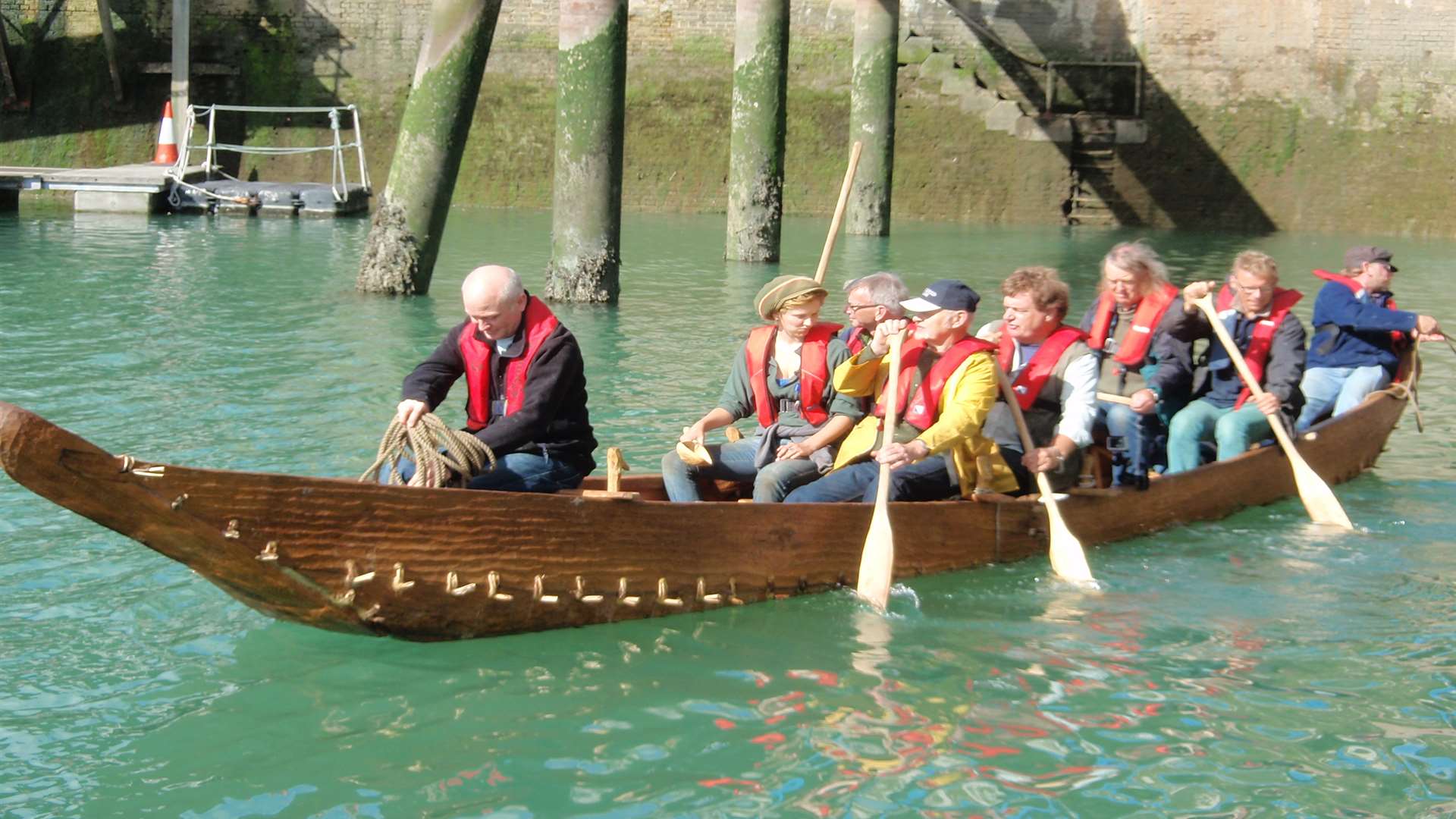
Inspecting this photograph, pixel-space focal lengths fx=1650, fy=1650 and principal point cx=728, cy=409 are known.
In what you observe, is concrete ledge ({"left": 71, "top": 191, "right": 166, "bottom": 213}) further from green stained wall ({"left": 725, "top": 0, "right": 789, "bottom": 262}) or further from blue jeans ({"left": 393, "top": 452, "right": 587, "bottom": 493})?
blue jeans ({"left": 393, "top": 452, "right": 587, "bottom": 493})

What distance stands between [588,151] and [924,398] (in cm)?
707

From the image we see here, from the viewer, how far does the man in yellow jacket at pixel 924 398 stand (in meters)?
6.23

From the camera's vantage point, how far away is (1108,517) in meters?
7.08

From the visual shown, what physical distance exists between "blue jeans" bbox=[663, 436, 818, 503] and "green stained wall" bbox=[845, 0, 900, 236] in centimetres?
1304

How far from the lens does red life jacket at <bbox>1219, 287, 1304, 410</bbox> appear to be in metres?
7.98

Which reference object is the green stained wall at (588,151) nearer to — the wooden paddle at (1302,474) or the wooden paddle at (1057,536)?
the wooden paddle at (1302,474)

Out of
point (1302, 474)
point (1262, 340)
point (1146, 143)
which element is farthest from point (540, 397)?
point (1146, 143)

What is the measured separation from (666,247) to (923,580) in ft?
41.1

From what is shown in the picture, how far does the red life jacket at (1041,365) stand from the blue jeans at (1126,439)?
475 mm

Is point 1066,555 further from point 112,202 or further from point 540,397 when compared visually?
point 112,202

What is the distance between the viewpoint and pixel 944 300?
20.5 ft

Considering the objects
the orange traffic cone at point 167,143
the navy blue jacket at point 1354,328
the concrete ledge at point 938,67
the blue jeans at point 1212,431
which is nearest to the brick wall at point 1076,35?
the concrete ledge at point 938,67

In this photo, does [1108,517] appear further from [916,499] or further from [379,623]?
[379,623]

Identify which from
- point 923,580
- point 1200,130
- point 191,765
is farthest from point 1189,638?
point 1200,130
